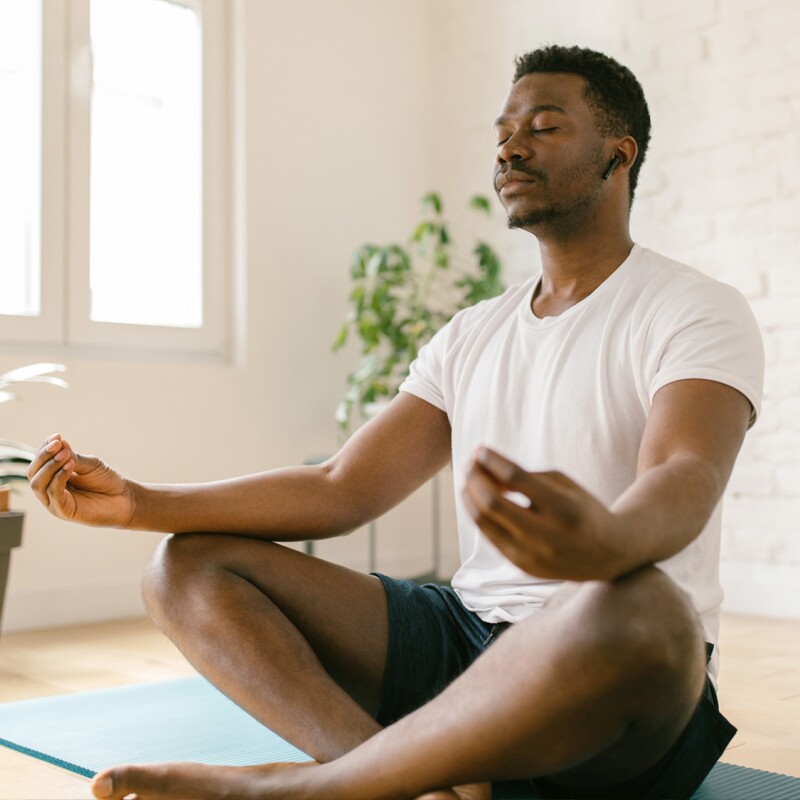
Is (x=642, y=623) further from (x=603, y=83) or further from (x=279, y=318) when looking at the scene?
(x=279, y=318)

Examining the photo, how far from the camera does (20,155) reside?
11.0 feet

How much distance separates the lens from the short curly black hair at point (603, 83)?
1.64m

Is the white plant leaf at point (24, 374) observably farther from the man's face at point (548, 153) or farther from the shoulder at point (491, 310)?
the man's face at point (548, 153)

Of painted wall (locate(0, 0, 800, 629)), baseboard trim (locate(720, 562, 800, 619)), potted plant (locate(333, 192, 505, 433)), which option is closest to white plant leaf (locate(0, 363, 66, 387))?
painted wall (locate(0, 0, 800, 629))

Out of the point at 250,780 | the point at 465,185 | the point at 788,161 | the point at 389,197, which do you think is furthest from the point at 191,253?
the point at 250,780

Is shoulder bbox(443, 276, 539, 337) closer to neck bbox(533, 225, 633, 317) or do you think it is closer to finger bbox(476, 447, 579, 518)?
neck bbox(533, 225, 633, 317)

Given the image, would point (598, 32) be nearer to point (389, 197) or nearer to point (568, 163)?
point (389, 197)

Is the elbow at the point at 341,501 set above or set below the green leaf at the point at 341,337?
below

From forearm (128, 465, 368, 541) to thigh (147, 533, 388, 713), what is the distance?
0.02m

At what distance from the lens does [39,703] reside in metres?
2.17

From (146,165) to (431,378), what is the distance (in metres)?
2.27

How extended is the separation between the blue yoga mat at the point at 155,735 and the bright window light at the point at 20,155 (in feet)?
4.87

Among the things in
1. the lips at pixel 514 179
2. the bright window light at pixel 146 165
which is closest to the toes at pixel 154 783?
the lips at pixel 514 179

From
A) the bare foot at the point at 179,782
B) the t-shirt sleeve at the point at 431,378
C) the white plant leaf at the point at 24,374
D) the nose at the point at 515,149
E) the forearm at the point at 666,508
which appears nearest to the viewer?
the forearm at the point at 666,508
